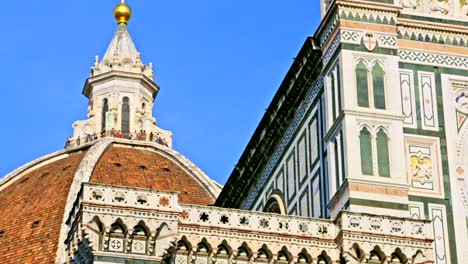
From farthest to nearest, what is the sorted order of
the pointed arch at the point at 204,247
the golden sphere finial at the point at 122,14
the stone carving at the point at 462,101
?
the golden sphere finial at the point at 122,14, the stone carving at the point at 462,101, the pointed arch at the point at 204,247

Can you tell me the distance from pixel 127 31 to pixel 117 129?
550 cm

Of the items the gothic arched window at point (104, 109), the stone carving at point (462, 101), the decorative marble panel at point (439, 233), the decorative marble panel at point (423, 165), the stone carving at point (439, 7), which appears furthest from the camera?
the gothic arched window at point (104, 109)

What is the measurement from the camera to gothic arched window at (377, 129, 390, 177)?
84.1 ft

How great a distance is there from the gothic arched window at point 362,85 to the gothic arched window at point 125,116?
145 ft

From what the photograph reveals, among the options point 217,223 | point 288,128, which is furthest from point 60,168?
point 217,223

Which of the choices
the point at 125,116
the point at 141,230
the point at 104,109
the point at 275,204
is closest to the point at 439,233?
the point at 141,230

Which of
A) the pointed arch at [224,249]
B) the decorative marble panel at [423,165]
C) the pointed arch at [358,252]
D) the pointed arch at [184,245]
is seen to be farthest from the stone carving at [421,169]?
the pointed arch at [184,245]

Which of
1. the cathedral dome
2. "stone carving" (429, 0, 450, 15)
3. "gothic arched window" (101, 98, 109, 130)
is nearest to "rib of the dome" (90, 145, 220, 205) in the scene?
the cathedral dome

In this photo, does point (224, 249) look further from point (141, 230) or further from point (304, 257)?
point (141, 230)

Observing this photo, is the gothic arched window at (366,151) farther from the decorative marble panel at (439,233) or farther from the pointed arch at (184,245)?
the pointed arch at (184,245)

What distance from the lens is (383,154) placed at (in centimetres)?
2581

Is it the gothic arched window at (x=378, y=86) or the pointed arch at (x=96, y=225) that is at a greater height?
the gothic arched window at (x=378, y=86)

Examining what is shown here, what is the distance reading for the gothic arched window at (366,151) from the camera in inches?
1009

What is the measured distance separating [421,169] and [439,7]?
3351 millimetres
